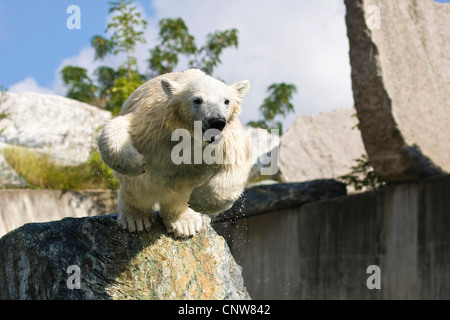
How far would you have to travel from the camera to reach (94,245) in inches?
185

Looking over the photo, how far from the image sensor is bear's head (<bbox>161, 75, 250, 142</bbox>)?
3.62 metres

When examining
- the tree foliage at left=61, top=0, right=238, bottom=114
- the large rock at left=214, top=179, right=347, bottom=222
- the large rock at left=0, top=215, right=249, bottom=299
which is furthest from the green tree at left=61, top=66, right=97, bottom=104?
the large rock at left=0, top=215, right=249, bottom=299

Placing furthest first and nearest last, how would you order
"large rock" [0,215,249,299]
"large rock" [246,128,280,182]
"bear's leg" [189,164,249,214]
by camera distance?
"large rock" [246,128,280,182], "large rock" [0,215,249,299], "bear's leg" [189,164,249,214]

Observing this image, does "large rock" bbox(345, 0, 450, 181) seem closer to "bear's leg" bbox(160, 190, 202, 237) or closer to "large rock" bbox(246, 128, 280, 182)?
"large rock" bbox(246, 128, 280, 182)

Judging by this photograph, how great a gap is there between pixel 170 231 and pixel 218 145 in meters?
1.15

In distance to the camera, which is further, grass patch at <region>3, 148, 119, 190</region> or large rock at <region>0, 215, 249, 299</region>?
grass patch at <region>3, 148, 119, 190</region>

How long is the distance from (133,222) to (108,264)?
0.38 meters

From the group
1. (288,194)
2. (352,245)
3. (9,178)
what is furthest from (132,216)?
(9,178)

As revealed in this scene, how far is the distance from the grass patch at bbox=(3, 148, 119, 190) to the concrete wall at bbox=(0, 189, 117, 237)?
0.78 ft

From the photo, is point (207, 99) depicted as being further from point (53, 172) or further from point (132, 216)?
point (53, 172)

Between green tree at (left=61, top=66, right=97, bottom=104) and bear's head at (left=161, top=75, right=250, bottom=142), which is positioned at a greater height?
green tree at (left=61, top=66, right=97, bottom=104)

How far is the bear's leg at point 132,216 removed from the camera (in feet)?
15.1

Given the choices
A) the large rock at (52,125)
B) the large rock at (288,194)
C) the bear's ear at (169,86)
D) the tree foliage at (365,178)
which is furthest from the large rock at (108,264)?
the large rock at (52,125)

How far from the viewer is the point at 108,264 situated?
4.62 m
